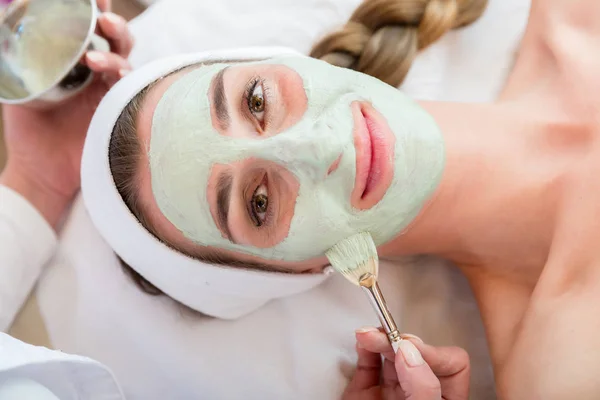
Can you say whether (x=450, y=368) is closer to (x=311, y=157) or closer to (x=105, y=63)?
(x=311, y=157)

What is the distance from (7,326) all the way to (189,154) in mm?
604

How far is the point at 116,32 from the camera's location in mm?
1013

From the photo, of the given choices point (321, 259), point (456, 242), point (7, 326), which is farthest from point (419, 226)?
point (7, 326)

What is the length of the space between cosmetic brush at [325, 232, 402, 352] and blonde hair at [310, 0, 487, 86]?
1.31ft

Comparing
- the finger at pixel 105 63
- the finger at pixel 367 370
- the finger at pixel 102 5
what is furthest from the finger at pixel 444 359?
the finger at pixel 102 5

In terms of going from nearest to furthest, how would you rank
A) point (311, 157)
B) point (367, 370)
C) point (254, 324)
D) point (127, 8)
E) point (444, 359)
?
1. point (311, 157)
2. point (444, 359)
3. point (367, 370)
4. point (254, 324)
5. point (127, 8)

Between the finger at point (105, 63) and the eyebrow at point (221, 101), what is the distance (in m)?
0.28

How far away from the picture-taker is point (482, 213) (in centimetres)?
89

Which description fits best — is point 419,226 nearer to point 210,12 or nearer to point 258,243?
point 258,243

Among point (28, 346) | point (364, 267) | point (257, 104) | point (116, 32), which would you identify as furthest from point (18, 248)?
point (364, 267)

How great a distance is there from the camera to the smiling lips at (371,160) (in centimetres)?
75

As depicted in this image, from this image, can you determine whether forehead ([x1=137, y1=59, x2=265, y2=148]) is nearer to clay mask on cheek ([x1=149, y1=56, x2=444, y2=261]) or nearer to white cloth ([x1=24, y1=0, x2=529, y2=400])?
clay mask on cheek ([x1=149, y1=56, x2=444, y2=261])

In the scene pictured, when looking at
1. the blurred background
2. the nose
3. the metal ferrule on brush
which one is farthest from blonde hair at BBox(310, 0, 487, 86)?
the blurred background

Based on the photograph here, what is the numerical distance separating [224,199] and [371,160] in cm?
22
